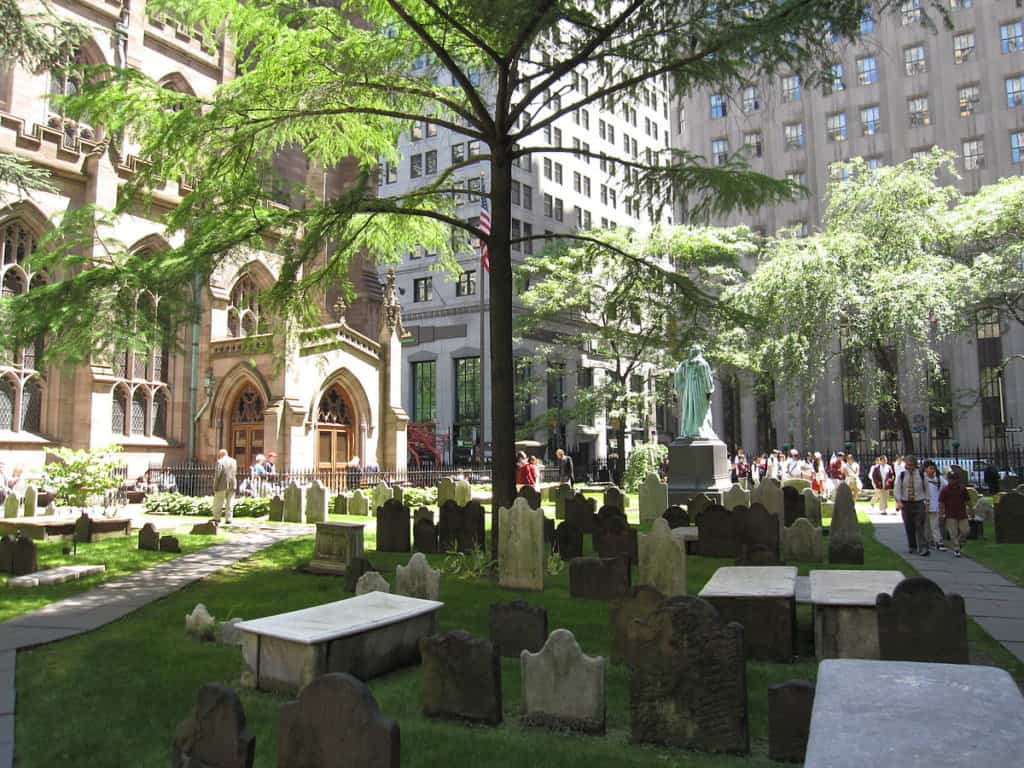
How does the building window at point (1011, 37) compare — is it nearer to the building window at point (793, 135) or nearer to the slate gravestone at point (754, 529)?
the building window at point (793, 135)

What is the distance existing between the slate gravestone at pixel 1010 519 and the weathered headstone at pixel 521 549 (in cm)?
1029

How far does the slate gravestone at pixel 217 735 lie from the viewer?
3.59 metres

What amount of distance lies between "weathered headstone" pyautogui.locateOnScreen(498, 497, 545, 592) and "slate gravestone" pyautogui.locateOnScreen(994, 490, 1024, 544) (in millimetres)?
10291

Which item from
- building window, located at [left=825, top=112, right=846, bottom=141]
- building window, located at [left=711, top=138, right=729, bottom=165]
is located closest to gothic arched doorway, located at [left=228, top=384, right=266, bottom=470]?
building window, located at [left=711, top=138, right=729, bottom=165]

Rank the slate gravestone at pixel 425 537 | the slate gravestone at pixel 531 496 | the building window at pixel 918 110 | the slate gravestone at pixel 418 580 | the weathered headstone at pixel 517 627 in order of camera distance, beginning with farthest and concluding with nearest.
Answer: the building window at pixel 918 110 → the slate gravestone at pixel 531 496 → the slate gravestone at pixel 425 537 → the slate gravestone at pixel 418 580 → the weathered headstone at pixel 517 627

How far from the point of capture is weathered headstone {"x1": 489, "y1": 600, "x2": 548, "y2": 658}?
666 cm

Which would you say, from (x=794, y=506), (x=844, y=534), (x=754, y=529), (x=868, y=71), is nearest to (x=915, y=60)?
(x=868, y=71)

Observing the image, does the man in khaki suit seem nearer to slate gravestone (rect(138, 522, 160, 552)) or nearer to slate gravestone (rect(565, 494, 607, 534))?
slate gravestone (rect(138, 522, 160, 552))

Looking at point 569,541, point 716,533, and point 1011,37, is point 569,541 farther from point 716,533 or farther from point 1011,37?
point 1011,37

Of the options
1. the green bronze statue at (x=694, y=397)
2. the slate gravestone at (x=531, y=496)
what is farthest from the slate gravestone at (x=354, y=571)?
the green bronze statue at (x=694, y=397)

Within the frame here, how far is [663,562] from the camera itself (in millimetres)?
9141

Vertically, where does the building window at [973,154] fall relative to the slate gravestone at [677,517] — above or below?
above

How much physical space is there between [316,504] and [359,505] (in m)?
1.62

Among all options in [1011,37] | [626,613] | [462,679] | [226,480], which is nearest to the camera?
[462,679]
